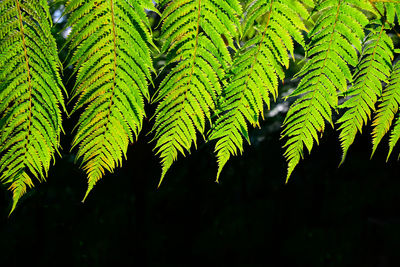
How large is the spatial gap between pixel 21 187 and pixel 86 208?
3.58m

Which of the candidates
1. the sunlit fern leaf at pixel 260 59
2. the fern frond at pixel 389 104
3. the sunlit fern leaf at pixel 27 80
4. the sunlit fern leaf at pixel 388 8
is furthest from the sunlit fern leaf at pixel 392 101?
the sunlit fern leaf at pixel 27 80

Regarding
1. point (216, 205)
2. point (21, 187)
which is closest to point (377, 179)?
point (216, 205)

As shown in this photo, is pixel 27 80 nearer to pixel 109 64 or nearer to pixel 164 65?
pixel 109 64

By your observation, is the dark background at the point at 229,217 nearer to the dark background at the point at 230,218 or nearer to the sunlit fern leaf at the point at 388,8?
the dark background at the point at 230,218

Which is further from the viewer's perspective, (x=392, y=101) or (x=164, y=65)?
(x=392, y=101)

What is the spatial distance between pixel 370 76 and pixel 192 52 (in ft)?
1.39

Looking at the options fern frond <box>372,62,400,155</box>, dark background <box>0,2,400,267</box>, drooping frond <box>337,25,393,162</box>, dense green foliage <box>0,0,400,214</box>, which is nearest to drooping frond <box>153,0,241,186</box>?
dense green foliage <box>0,0,400,214</box>

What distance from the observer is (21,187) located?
1.92 feet

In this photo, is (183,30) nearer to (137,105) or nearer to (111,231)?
(137,105)

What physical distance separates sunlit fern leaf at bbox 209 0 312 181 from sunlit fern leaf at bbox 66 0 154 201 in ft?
0.65

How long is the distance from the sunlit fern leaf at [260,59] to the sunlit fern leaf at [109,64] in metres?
0.20

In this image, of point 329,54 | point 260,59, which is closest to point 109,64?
point 260,59

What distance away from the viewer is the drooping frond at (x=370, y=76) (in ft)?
1.99

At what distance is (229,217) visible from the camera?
4086 millimetres
